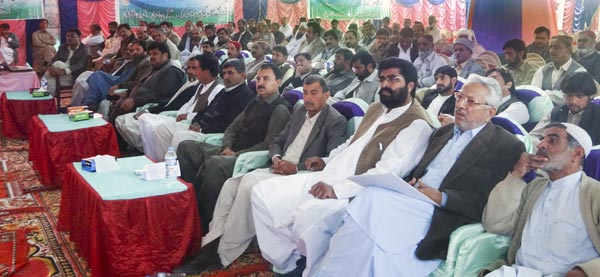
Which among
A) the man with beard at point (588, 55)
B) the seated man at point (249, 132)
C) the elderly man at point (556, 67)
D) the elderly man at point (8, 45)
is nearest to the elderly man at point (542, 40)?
the man with beard at point (588, 55)

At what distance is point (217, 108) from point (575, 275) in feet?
11.1

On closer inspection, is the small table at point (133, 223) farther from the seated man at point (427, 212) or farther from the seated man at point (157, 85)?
the seated man at point (157, 85)

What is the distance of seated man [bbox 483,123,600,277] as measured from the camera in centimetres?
229

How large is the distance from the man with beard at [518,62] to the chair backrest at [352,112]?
2.44 m

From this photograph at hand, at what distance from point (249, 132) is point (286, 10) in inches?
537

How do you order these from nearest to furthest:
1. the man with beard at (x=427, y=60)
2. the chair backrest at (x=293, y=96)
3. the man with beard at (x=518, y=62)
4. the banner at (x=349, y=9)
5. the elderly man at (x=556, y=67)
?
the chair backrest at (x=293, y=96) < the elderly man at (x=556, y=67) < the man with beard at (x=518, y=62) < the man with beard at (x=427, y=60) < the banner at (x=349, y=9)

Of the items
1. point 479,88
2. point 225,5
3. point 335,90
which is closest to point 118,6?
point 225,5

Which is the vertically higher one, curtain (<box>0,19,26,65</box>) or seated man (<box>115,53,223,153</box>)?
curtain (<box>0,19,26,65</box>)

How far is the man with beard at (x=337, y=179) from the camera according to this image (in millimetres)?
3037

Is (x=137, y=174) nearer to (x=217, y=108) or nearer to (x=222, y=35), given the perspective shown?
(x=217, y=108)

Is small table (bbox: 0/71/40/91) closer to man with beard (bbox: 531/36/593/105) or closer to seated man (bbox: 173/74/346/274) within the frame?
seated man (bbox: 173/74/346/274)

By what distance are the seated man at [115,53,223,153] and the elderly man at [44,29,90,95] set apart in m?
2.80

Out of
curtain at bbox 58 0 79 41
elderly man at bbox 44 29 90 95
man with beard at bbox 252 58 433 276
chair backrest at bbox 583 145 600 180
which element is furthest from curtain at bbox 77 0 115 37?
chair backrest at bbox 583 145 600 180

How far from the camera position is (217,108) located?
5.02 meters
